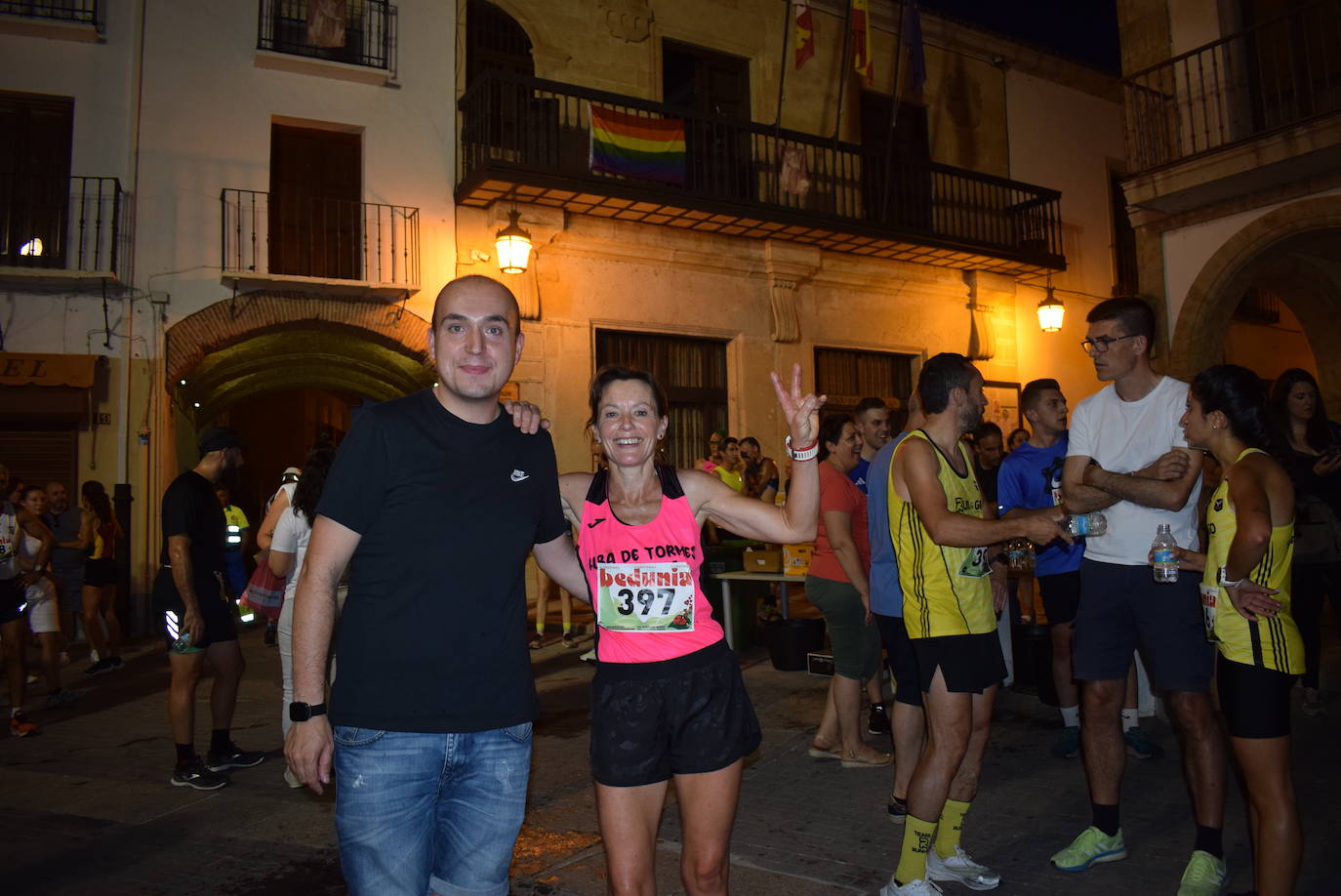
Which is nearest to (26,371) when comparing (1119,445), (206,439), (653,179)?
(206,439)

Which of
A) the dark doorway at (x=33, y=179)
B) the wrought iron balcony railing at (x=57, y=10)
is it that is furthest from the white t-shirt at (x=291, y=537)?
the wrought iron balcony railing at (x=57, y=10)

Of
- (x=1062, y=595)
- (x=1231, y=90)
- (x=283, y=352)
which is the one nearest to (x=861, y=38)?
(x=1231, y=90)

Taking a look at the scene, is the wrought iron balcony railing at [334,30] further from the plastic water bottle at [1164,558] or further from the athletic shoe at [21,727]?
the plastic water bottle at [1164,558]

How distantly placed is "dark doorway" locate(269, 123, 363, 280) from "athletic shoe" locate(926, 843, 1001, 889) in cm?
1075

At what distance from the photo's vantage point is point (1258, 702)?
306 centimetres

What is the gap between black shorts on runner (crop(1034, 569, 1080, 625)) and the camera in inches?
215

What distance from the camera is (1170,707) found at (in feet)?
11.6

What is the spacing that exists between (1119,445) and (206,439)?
200 inches

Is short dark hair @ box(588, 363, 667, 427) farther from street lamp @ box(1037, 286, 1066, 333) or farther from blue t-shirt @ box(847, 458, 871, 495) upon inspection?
street lamp @ box(1037, 286, 1066, 333)

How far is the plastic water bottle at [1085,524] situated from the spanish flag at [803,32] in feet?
39.0

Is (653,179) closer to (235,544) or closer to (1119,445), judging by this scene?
(235,544)

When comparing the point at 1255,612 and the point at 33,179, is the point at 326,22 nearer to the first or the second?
the point at 33,179

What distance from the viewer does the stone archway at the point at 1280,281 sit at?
36.3ft

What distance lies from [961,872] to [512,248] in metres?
9.79
